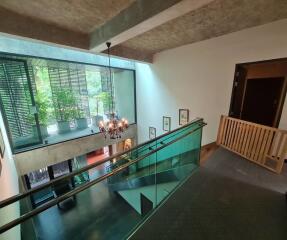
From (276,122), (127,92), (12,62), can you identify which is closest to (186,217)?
(276,122)

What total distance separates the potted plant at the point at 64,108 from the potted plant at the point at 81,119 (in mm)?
162

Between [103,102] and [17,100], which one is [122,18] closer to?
[17,100]

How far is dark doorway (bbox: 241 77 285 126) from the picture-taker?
3.59m

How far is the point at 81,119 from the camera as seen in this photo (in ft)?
17.6

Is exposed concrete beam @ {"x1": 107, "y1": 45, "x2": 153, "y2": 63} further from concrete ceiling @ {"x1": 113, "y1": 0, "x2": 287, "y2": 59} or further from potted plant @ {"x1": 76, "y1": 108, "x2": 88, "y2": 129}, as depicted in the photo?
potted plant @ {"x1": 76, "y1": 108, "x2": 88, "y2": 129}

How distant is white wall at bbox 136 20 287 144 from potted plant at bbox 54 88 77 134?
2.66m

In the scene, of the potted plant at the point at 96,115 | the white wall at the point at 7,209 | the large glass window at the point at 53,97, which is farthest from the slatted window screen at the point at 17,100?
the potted plant at the point at 96,115

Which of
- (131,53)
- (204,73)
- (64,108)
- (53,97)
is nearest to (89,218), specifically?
(64,108)

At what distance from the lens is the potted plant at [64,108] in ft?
15.6

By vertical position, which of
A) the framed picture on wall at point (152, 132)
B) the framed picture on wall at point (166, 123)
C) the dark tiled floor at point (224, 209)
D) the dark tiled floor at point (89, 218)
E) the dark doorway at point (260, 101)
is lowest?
the dark tiled floor at point (89, 218)

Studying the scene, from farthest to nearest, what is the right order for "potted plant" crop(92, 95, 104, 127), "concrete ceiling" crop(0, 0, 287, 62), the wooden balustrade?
"potted plant" crop(92, 95, 104, 127) < the wooden balustrade < "concrete ceiling" crop(0, 0, 287, 62)

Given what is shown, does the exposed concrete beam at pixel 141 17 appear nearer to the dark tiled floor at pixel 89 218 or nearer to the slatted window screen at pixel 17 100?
the slatted window screen at pixel 17 100

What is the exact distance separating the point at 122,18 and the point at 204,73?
261cm

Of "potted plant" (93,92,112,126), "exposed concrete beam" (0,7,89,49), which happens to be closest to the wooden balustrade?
"exposed concrete beam" (0,7,89,49)
